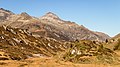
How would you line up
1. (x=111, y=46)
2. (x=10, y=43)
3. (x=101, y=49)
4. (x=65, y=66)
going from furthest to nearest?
(x=10, y=43) → (x=111, y=46) → (x=101, y=49) → (x=65, y=66)

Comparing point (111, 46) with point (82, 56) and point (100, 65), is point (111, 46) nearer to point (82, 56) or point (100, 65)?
point (82, 56)

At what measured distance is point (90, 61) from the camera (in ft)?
201

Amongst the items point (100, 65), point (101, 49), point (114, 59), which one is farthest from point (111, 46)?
point (100, 65)

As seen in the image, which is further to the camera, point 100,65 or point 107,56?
point 107,56

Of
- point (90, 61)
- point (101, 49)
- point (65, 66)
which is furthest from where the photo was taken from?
point (101, 49)

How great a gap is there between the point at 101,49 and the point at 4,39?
138988mm

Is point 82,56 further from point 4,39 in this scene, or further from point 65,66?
point 4,39

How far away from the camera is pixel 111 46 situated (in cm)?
7462

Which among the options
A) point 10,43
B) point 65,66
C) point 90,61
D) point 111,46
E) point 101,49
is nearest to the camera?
point 65,66

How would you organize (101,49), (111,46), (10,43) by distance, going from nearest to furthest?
(101,49), (111,46), (10,43)

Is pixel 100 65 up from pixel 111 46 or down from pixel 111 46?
down

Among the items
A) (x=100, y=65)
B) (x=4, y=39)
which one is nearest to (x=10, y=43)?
(x=4, y=39)

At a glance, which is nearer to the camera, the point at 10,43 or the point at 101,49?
the point at 101,49

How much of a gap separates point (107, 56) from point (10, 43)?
448 feet
